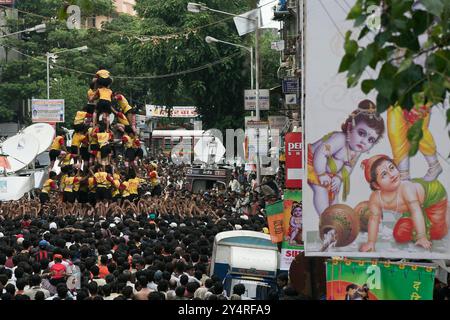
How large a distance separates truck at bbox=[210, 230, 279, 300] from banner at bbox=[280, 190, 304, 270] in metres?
0.24

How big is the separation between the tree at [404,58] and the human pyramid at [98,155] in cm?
1889

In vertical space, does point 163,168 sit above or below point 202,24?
below

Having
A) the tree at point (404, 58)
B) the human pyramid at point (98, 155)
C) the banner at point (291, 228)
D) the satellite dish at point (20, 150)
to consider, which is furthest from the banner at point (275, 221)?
the satellite dish at point (20, 150)

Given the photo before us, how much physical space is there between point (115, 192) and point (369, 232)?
633 inches

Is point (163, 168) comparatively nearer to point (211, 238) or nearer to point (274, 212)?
point (211, 238)

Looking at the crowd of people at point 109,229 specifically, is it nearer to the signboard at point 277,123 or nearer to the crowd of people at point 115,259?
the crowd of people at point 115,259

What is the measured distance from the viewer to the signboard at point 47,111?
45500 mm

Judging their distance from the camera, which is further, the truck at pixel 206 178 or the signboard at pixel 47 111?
the signboard at pixel 47 111

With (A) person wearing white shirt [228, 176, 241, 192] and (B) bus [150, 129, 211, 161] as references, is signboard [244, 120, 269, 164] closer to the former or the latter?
(A) person wearing white shirt [228, 176, 241, 192]

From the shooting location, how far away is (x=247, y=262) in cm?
1184

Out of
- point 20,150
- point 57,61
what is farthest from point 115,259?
point 57,61

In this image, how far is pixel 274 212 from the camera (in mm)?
12336

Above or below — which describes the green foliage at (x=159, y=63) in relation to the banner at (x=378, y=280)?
above
